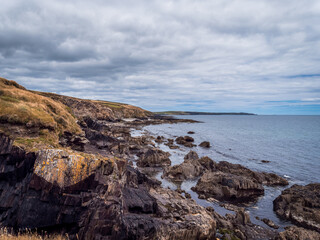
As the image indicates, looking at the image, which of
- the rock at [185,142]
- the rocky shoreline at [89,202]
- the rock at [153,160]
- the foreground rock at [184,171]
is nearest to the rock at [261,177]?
Result: the foreground rock at [184,171]

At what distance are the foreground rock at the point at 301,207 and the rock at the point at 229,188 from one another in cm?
314

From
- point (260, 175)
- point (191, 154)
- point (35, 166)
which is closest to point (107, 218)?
point (35, 166)

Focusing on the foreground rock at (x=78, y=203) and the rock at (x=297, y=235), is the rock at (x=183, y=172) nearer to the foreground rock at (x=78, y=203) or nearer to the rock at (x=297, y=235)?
the rock at (x=297, y=235)

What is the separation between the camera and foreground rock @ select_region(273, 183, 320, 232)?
1908 cm

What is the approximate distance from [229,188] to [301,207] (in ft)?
24.3

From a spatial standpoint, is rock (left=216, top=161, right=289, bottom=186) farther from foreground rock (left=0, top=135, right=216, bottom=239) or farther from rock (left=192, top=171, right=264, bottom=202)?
foreground rock (left=0, top=135, right=216, bottom=239)

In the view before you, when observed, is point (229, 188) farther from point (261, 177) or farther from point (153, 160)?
point (153, 160)

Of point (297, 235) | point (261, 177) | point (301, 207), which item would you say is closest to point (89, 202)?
point (297, 235)

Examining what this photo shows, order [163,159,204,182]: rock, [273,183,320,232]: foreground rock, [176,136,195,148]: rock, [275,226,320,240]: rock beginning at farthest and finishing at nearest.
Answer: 1. [176,136,195,148]: rock
2. [163,159,204,182]: rock
3. [273,183,320,232]: foreground rock
4. [275,226,320,240]: rock

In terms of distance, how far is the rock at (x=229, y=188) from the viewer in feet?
82.0

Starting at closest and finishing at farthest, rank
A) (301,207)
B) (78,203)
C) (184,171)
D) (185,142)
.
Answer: (78,203) < (301,207) < (184,171) < (185,142)

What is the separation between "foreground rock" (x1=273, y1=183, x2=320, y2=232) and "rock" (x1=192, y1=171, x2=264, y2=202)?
314 centimetres

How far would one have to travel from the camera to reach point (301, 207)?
2108 centimetres

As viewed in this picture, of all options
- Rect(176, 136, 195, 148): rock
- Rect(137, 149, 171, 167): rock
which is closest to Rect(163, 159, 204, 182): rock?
Rect(137, 149, 171, 167): rock
